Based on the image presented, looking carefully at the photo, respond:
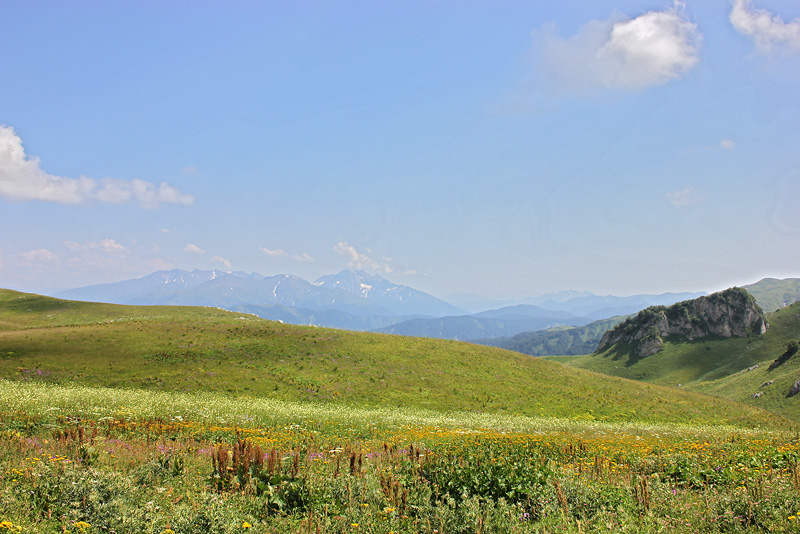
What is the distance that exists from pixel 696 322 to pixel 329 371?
553 feet

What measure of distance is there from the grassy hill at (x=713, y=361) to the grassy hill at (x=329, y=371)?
2669 inches

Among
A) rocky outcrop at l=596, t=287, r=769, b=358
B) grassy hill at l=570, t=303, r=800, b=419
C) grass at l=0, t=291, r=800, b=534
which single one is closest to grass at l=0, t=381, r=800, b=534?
grass at l=0, t=291, r=800, b=534

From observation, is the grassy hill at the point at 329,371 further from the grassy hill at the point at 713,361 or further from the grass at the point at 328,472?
the grassy hill at the point at 713,361

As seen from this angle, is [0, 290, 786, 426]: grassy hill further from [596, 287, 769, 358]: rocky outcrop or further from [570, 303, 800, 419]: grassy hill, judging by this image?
[596, 287, 769, 358]: rocky outcrop

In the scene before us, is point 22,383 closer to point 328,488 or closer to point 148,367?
point 148,367

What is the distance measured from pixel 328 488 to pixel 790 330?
18608cm

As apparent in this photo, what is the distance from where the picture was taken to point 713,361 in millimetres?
131250

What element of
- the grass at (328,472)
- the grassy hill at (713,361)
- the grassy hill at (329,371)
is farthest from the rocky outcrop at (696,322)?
the grass at (328,472)

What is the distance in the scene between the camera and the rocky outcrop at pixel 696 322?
146000 mm

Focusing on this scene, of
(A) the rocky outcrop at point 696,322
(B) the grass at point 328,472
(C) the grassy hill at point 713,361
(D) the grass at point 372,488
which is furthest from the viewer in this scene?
(A) the rocky outcrop at point 696,322

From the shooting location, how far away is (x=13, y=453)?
401 inches

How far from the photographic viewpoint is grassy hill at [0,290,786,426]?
3384 cm

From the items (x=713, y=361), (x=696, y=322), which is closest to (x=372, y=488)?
(x=713, y=361)

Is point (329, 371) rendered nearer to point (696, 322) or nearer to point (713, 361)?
point (713, 361)
